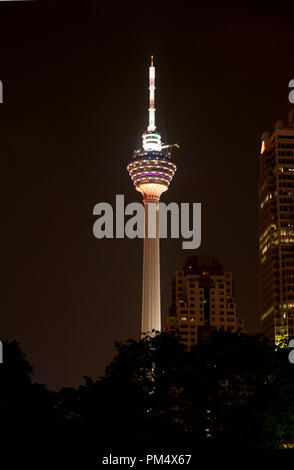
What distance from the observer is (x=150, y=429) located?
154ft

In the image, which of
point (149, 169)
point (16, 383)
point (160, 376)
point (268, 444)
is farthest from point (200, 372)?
point (149, 169)

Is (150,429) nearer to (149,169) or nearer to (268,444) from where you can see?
(268,444)

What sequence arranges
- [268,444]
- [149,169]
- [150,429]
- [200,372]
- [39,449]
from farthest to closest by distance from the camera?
[149,169] → [200,372] → [268,444] → [150,429] → [39,449]

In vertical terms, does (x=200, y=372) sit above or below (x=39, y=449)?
above

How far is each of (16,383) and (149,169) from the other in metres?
145

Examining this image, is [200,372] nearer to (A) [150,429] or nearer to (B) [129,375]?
(B) [129,375]

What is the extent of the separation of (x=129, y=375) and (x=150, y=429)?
9.38 m
